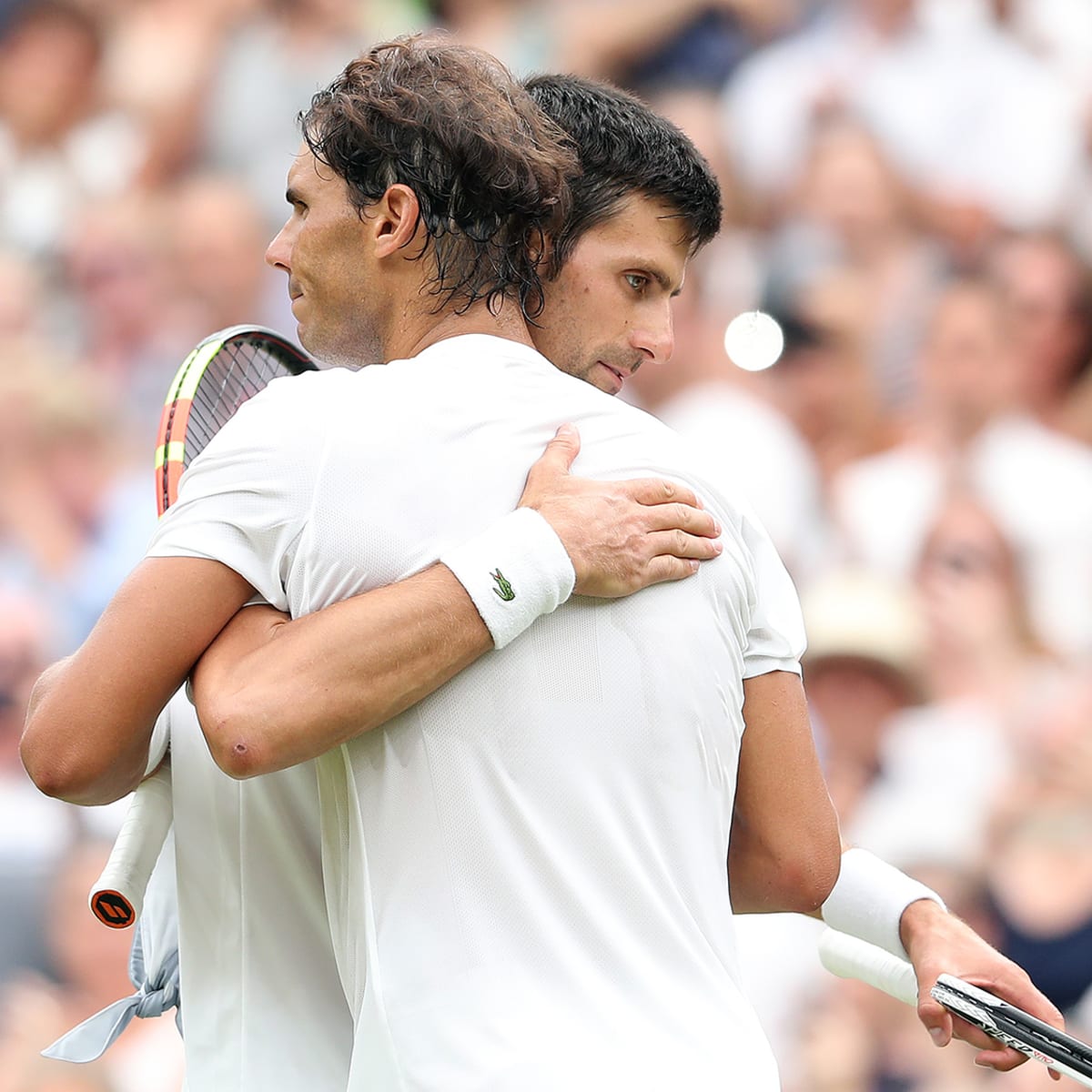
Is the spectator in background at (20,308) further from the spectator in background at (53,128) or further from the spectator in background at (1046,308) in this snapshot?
the spectator in background at (1046,308)

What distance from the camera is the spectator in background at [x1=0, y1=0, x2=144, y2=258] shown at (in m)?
5.45

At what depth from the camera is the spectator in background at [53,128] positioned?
5.45 metres

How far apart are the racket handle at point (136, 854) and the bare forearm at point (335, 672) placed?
319mm

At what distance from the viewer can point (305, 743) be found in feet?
4.21

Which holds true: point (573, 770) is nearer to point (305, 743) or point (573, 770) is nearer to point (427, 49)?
point (305, 743)

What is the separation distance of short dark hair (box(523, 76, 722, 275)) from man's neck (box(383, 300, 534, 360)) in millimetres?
275

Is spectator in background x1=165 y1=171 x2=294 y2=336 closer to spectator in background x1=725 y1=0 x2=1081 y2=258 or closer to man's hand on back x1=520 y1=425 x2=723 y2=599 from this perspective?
spectator in background x1=725 y1=0 x2=1081 y2=258

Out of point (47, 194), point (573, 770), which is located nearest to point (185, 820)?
point (573, 770)

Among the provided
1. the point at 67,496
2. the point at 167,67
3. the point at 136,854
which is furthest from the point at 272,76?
the point at 136,854

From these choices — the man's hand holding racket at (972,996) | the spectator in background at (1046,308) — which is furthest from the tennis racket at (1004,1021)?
the spectator in background at (1046,308)

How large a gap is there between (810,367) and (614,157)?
330 cm

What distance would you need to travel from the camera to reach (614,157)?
1.86 m

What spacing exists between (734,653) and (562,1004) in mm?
379

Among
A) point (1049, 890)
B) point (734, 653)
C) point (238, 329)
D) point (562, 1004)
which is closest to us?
point (562, 1004)
